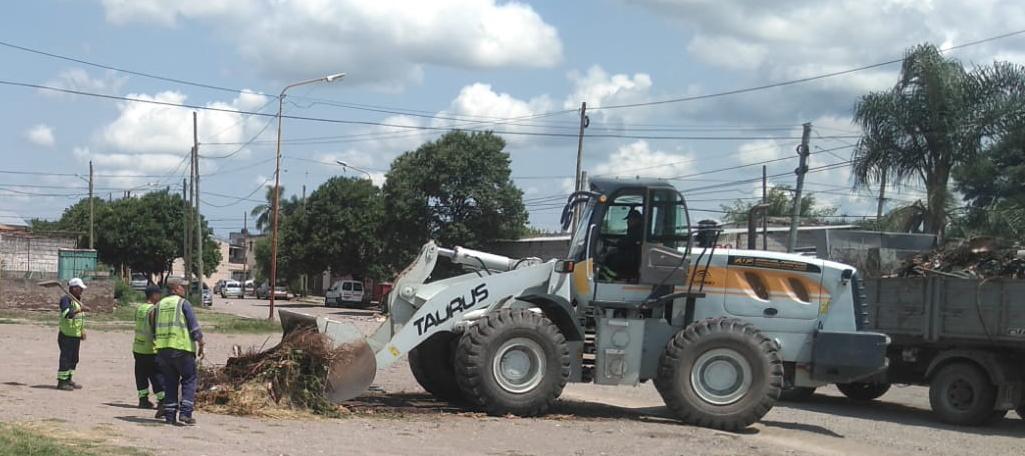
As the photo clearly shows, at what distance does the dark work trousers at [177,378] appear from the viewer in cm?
1135

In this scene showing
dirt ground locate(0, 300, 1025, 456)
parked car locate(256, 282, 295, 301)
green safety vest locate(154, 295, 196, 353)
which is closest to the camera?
dirt ground locate(0, 300, 1025, 456)

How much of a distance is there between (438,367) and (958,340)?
7.14m

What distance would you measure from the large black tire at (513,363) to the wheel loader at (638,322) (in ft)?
0.05

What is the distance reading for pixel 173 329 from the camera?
11789 mm

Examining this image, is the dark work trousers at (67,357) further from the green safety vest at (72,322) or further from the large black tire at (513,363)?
the large black tire at (513,363)

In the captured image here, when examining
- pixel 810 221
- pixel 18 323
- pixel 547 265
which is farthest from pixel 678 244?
pixel 810 221

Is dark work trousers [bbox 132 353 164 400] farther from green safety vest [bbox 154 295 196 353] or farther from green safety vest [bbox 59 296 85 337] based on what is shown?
green safety vest [bbox 59 296 85 337]

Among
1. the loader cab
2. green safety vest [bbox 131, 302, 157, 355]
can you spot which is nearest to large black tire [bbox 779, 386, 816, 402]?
the loader cab

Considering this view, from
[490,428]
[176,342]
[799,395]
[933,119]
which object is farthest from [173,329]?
[933,119]

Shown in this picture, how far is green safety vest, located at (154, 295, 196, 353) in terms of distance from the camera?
1178 centimetres

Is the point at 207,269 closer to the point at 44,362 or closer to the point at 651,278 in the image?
the point at 44,362

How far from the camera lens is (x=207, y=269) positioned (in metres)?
86.8

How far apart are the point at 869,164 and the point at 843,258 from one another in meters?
8.99

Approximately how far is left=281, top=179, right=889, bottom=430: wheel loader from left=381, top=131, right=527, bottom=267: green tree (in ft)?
137
